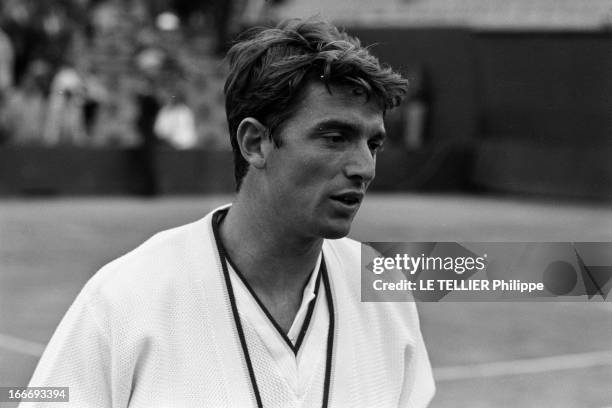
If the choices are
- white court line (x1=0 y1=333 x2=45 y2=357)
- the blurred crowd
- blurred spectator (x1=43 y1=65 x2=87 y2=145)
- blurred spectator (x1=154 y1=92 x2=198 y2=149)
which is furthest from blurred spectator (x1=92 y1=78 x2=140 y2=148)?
white court line (x1=0 y1=333 x2=45 y2=357)

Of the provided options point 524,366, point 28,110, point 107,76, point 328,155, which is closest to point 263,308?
point 328,155

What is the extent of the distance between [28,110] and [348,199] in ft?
61.5

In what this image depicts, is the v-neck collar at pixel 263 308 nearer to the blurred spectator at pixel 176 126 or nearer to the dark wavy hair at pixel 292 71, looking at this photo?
the dark wavy hair at pixel 292 71

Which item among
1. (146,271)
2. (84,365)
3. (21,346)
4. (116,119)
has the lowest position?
(116,119)

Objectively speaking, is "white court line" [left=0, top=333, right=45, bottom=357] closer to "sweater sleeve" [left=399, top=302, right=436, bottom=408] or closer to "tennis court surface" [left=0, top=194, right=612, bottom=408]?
"tennis court surface" [left=0, top=194, right=612, bottom=408]

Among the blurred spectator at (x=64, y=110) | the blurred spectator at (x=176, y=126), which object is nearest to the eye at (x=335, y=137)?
the blurred spectator at (x=176, y=126)

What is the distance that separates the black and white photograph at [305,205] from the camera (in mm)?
2387

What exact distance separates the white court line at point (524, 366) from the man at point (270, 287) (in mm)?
4789

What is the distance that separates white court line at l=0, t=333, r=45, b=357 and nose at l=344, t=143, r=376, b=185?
219 inches

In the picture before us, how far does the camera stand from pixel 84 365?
2.28 meters

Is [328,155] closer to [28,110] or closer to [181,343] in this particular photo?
[181,343]

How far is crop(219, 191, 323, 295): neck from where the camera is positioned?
2.52 m

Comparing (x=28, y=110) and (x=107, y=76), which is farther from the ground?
(x=107, y=76)

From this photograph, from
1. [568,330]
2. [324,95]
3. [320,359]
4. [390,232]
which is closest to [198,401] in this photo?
[320,359]
